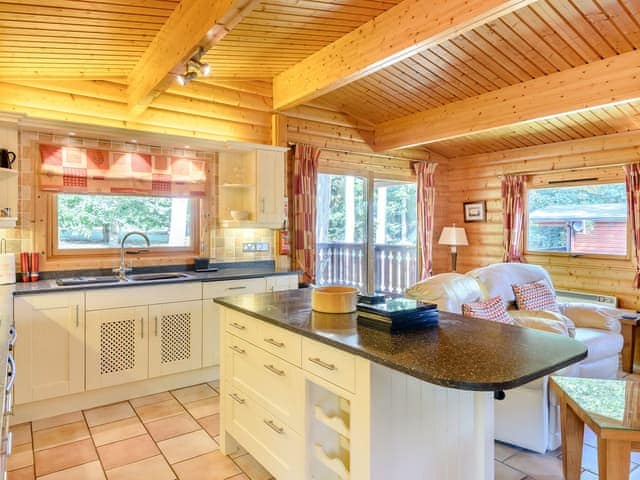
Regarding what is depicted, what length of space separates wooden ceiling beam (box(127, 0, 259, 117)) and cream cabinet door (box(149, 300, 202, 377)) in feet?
5.93

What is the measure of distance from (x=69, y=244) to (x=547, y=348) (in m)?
3.73

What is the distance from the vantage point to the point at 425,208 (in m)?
6.30

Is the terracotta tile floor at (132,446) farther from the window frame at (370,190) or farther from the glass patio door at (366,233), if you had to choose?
the window frame at (370,190)

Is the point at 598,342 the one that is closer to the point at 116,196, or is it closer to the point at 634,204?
the point at 634,204

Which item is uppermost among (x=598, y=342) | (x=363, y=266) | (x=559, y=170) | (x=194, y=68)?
(x=194, y=68)

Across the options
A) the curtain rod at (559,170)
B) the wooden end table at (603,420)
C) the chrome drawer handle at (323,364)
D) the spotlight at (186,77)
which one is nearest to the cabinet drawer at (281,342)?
the chrome drawer handle at (323,364)

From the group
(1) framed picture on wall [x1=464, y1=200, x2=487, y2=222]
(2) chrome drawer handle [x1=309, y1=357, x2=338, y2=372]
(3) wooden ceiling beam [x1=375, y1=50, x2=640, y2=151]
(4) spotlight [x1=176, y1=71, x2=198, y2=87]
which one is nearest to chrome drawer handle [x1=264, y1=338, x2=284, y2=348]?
(2) chrome drawer handle [x1=309, y1=357, x2=338, y2=372]

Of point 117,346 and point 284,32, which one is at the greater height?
point 284,32

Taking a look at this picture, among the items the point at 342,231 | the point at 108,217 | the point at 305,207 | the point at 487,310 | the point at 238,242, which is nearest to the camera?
the point at 487,310

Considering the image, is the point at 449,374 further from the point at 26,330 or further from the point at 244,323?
the point at 26,330

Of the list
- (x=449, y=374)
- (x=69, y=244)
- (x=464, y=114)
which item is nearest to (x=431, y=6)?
(x=464, y=114)

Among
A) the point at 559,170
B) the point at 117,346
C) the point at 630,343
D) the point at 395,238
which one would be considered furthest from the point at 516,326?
the point at 395,238

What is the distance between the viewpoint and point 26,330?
2986 mm

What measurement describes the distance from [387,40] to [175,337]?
297cm
